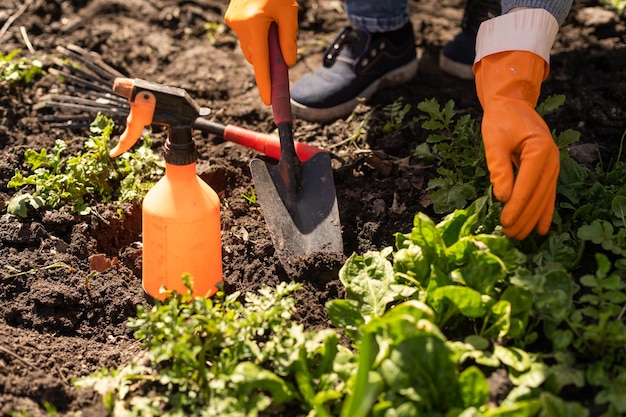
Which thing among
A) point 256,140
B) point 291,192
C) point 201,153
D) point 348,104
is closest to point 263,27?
point 256,140

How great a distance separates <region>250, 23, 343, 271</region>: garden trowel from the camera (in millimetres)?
2572

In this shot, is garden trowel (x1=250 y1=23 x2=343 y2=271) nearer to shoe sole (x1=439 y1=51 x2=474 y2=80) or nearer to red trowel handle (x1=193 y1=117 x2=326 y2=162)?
red trowel handle (x1=193 y1=117 x2=326 y2=162)

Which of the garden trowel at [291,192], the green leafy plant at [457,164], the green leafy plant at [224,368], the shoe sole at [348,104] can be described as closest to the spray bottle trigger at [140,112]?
the green leafy plant at [224,368]

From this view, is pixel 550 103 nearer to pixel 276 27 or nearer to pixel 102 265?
pixel 276 27

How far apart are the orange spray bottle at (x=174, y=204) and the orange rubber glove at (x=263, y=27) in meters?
0.49

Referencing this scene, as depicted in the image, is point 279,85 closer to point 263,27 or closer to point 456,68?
point 263,27

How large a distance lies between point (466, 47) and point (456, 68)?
115 mm

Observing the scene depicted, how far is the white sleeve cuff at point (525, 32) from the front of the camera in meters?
2.42

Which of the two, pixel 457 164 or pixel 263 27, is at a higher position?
pixel 263 27

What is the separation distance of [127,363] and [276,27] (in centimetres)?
135

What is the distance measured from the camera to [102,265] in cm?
264

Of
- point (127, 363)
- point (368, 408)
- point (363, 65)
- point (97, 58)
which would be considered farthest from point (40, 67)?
point (368, 408)

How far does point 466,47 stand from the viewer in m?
3.72

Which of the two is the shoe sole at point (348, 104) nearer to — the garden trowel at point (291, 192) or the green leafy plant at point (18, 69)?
the garden trowel at point (291, 192)
